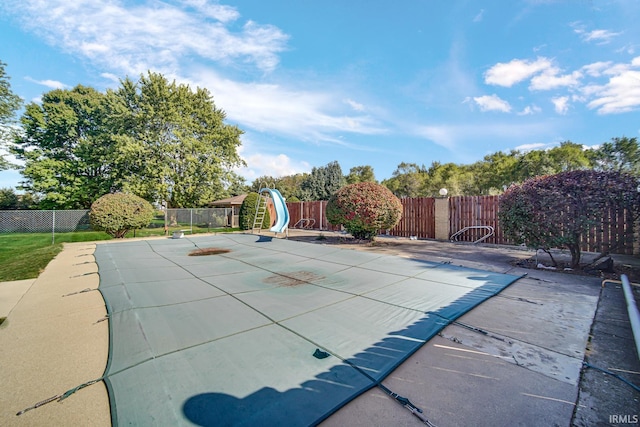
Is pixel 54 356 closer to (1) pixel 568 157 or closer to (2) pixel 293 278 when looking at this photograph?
(2) pixel 293 278

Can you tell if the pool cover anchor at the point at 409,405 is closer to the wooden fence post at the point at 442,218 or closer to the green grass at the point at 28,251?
the green grass at the point at 28,251

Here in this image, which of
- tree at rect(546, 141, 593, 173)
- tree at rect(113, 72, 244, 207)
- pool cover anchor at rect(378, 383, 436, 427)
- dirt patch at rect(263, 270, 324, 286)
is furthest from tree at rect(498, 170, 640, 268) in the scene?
tree at rect(546, 141, 593, 173)

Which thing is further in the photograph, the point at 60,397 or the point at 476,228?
the point at 476,228

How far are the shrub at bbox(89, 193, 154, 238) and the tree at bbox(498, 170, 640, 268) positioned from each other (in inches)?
537

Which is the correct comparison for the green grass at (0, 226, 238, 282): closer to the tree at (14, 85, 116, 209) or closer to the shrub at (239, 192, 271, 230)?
the shrub at (239, 192, 271, 230)

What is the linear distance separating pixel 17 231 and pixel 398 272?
16208 millimetres

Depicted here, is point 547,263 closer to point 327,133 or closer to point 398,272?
point 398,272

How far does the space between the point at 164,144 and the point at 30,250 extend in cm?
Result: 977

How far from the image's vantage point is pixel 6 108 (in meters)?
14.5

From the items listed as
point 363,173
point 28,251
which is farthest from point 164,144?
point 363,173

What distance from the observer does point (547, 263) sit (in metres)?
5.83

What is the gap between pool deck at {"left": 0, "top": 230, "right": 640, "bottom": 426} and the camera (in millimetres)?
1523

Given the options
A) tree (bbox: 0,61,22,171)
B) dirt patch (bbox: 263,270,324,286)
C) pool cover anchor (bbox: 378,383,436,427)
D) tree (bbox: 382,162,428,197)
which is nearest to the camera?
pool cover anchor (bbox: 378,383,436,427)

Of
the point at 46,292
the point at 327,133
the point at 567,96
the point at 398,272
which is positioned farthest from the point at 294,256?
the point at 567,96
